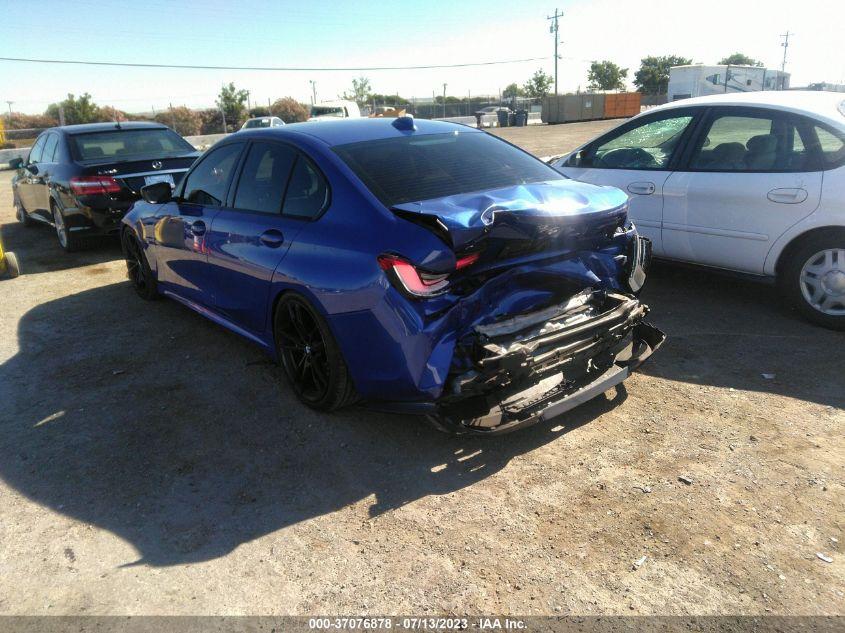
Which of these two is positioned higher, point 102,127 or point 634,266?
point 102,127

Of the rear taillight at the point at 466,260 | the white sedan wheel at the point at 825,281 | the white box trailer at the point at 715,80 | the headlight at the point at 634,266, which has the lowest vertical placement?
the white sedan wheel at the point at 825,281

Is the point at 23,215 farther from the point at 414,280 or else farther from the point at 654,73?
the point at 654,73

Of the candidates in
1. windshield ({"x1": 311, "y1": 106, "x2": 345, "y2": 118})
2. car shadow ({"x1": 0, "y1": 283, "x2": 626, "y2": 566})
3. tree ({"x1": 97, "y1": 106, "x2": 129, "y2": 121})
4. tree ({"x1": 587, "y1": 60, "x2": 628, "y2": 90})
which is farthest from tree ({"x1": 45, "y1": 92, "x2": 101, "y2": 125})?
tree ({"x1": 587, "y1": 60, "x2": 628, "y2": 90})

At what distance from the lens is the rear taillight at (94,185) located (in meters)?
7.79

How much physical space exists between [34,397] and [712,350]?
4.67 meters

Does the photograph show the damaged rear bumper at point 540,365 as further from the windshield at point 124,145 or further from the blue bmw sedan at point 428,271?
the windshield at point 124,145

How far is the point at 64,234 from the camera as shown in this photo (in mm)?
8492

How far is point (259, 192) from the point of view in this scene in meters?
4.14

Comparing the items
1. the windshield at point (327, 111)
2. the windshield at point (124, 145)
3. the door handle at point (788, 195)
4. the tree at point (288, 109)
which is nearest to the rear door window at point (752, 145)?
the door handle at point (788, 195)

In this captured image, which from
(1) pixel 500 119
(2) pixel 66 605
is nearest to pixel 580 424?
(2) pixel 66 605

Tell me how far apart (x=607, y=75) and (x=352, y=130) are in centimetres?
9675

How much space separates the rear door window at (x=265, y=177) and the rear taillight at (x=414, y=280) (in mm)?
1230

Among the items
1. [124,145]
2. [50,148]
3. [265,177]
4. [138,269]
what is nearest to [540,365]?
[265,177]

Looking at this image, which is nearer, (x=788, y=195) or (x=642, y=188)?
(x=788, y=195)
